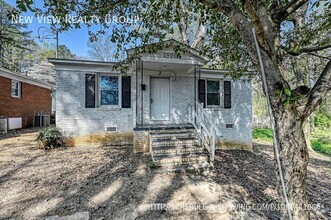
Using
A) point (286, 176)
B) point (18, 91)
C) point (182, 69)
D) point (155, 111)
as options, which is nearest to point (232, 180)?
point (286, 176)

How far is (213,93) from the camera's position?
28.8 feet

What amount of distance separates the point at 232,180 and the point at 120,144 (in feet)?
16.1

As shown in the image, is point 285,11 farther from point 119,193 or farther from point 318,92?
point 119,193

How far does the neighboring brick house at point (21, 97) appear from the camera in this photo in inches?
410

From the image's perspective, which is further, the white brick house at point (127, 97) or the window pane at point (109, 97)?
the window pane at point (109, 97)

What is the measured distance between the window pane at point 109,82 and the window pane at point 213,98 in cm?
436

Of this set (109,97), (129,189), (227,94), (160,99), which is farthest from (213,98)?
(129,189)

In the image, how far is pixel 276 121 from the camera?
2.15m

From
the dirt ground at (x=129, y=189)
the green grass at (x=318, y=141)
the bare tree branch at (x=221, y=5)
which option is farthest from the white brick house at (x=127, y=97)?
the green grass at (x=318, y=141)

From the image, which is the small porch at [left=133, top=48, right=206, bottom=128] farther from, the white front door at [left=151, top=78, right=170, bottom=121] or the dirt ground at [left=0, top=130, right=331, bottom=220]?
the dirt ground at [left=0, top=130, right=331, bottom=220]

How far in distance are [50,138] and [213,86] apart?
7.38m

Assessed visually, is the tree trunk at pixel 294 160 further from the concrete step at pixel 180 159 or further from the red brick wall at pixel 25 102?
the red brick wall at pixel 25 102

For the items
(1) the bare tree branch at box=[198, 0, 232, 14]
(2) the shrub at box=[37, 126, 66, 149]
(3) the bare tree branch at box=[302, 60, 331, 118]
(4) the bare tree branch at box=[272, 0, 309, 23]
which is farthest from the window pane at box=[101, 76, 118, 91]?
(3) the bare tree branch at box=[302, 60, 331, 118]

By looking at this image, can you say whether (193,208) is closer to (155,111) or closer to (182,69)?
(155,111)
